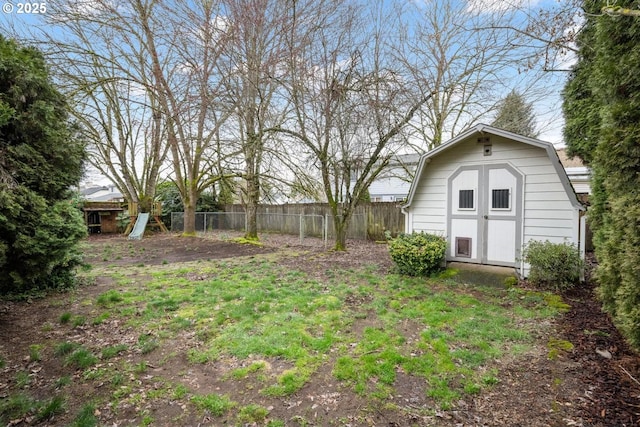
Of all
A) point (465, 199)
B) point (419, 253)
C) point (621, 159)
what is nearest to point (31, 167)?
point (419, 253)

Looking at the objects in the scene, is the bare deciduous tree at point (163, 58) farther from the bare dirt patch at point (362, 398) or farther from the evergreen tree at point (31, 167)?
the bare dirt patch at point (362, 398)

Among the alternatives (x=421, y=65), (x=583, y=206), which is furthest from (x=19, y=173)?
(x=421, y=65)

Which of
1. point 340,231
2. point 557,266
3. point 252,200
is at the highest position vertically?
point 252,200

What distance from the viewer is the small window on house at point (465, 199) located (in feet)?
22.4

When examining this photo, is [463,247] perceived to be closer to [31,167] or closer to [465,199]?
[465,199]

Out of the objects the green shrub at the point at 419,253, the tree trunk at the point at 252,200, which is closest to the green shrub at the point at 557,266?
the green shrub at the point at 419,253

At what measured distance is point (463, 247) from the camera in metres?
6.99

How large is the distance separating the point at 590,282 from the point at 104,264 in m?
10.8

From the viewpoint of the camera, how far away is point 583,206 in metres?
5.64

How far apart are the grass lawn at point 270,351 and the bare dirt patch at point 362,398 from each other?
18mm

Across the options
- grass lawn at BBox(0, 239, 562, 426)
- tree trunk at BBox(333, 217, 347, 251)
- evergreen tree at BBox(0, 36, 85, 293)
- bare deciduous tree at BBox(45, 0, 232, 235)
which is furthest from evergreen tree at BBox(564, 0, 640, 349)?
bare deciduous tree at BBox(45, 0, 232, 235)

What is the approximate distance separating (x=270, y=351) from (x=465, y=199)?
5395 mm

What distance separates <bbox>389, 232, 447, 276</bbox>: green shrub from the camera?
6.64 meters

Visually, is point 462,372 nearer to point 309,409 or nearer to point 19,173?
point 309,409
